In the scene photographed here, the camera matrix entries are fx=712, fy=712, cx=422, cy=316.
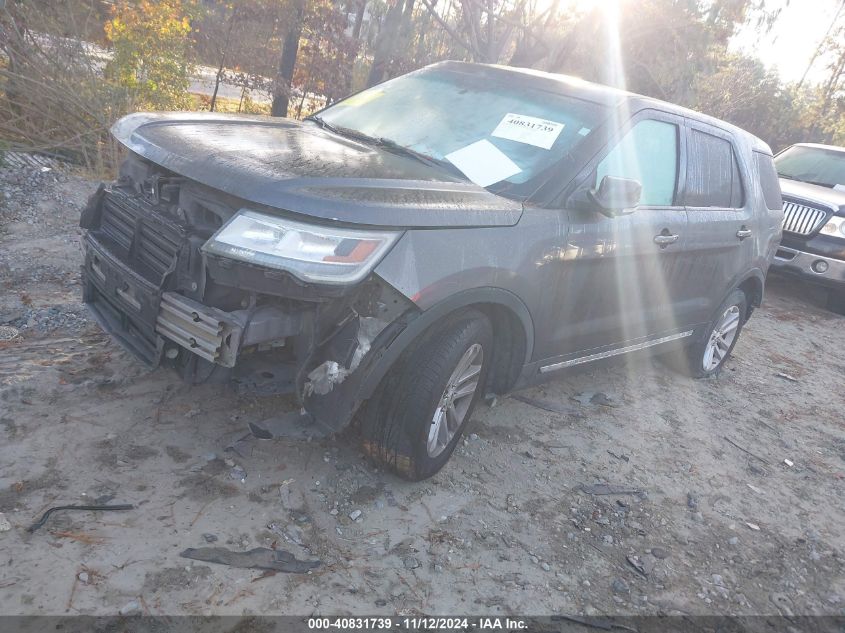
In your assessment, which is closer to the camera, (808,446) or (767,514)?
(767,514)

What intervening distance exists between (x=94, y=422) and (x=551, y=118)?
9.02 feet

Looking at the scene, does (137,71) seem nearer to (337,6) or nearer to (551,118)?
(337,6)

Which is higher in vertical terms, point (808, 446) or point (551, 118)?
point (551, 118)

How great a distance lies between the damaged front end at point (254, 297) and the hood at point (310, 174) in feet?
0.26

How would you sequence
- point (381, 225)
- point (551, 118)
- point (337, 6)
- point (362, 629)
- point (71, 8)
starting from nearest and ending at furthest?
point (362, 629) < point (381, 225) < point (551, 118) < point (71, 8) < point (337, 6)

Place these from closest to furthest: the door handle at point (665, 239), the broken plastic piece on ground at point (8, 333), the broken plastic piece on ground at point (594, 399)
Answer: the broken plastic piece on ground at point (8, 333) < the door handle at point (665, 239) < the broken plastic piece on ground at point (594, 399)

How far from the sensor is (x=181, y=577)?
2.52m

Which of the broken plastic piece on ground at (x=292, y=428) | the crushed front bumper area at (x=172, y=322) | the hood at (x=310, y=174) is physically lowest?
the broken plastic piece on ground at (x=292, y=428)

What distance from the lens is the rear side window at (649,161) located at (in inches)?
148

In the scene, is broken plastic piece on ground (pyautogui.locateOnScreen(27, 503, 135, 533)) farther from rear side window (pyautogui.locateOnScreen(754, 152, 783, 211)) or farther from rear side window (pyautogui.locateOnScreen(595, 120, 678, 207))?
rear side window (pyautogui.locateOnScreen(754, 152, 783, 211))

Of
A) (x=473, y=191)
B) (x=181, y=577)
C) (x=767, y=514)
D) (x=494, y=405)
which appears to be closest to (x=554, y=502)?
(x=494, y=405)

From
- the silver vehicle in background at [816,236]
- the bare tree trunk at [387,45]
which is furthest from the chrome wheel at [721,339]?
the bare tree trunk at [387,45]

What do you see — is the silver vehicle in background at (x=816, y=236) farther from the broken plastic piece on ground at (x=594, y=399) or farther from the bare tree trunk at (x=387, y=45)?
the bare tree trunk at (x=387, y=45)

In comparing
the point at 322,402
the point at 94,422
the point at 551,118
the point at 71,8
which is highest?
the point at 551,118
